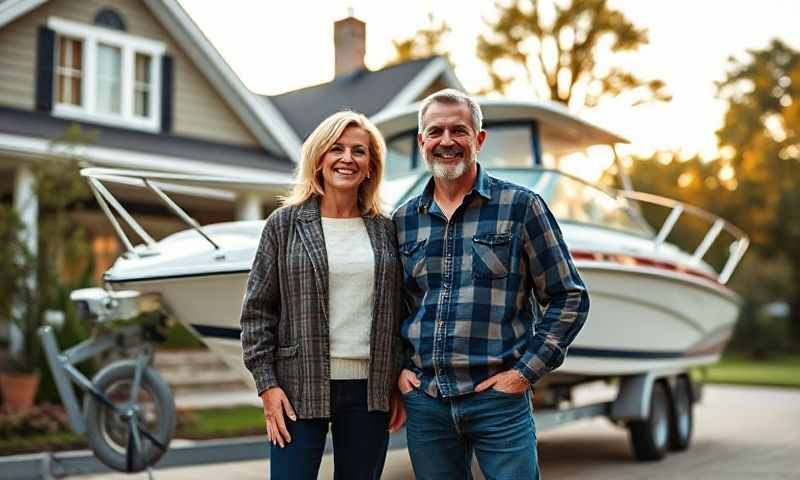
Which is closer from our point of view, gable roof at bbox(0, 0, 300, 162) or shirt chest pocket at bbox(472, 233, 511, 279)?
shirt chest pocket at bbox(472, 233, 511, 279)

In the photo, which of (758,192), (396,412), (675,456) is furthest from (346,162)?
(758,192)

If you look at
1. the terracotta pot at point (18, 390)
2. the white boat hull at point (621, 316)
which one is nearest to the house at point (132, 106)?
the terracotta pot at point (18, 390)

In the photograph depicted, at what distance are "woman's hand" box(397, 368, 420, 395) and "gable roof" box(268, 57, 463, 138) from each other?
13359 millimetres

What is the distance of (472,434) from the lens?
325 centimetres

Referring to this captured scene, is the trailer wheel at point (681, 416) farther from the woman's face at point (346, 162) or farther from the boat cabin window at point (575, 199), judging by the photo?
the woman's face at point (346, 162)

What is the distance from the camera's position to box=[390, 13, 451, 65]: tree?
91.5ft

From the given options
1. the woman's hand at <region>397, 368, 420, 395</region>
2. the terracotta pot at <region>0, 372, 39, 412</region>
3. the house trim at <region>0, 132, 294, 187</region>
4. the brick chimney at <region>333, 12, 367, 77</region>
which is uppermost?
the brick chimney at <region>333, 12, 367, 77</region>

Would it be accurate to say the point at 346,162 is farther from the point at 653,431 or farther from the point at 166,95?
the point at 166,95

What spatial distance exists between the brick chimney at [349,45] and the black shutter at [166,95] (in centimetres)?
713

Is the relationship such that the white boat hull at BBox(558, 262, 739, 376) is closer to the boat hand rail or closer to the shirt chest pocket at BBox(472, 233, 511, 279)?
the boat hand rail

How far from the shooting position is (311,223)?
3320 mm

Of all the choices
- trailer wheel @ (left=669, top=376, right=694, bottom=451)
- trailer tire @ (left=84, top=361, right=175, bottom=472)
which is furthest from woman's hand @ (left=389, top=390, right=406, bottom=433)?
trailer wheel @ (left=669, top=376, right=694, bottom=451)

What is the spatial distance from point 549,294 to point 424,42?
25.5m

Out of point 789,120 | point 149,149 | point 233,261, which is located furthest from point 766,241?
point 233,261
